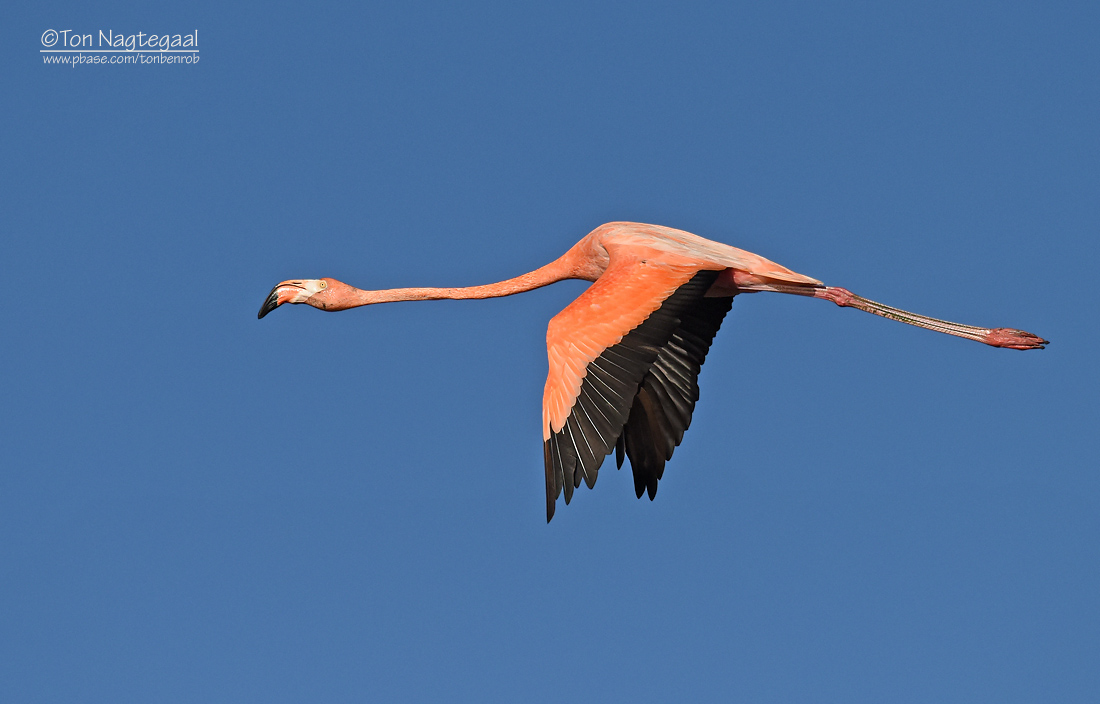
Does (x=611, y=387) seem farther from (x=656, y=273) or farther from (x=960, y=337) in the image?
(x=960, y=337)

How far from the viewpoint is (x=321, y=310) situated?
16.0 m

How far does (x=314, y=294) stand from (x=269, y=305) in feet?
1.77

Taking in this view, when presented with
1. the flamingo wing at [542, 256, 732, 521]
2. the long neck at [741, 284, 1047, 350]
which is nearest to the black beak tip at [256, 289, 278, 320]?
the flamingo wing at [542, 256, 732, 521]

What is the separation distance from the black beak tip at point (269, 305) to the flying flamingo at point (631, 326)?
1 cm

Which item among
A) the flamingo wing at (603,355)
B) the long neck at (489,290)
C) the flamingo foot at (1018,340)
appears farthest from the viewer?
the long neck at (489,290)

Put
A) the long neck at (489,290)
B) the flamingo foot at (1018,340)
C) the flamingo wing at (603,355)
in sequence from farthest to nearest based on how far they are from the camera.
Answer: the long neck at (489,290)
the flamingo foot at (1018,340)
the flamingo wing at (603,355)

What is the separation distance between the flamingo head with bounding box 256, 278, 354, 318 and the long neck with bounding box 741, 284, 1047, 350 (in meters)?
4.73

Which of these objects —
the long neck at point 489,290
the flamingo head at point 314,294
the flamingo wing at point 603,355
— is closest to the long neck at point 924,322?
the flamingo wing at point 603,355

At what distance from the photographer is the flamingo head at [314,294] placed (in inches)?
622

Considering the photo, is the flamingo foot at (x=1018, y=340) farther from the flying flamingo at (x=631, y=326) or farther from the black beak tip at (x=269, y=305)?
the black beak tip at (x=269, y=305)

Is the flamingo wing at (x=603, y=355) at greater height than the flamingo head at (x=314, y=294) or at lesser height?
lesser

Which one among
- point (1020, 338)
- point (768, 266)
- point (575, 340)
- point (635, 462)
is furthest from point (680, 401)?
point (1020, 338)

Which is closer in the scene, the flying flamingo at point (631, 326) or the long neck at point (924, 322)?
the flying flamingo at point (631, 326)

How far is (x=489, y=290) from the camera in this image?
15555 mm
